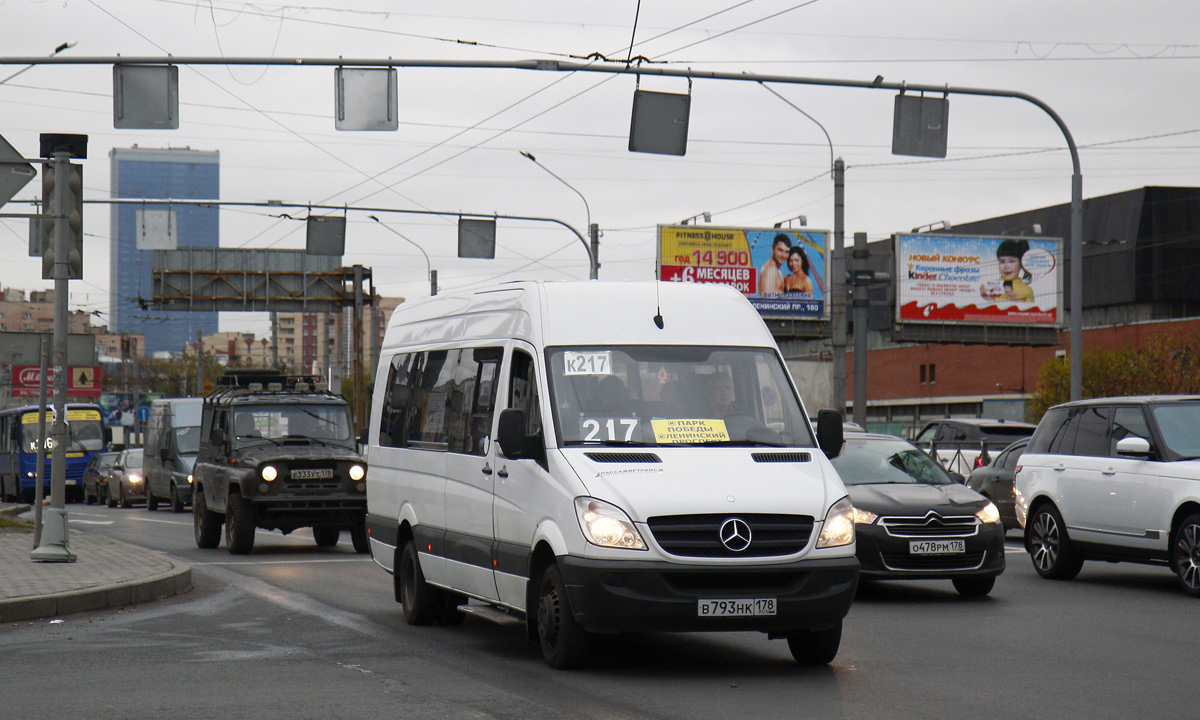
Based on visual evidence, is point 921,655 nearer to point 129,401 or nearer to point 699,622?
point 699,622

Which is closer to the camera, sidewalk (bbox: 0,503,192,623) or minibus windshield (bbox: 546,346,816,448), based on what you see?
minibus windshield (bbox: 546,346,816,448)

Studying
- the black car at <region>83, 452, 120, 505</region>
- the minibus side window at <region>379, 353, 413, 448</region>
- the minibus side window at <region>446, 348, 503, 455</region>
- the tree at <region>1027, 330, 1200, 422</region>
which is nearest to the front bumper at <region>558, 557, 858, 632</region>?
the minibus side window at <region>446, 348, 503, 455</region>

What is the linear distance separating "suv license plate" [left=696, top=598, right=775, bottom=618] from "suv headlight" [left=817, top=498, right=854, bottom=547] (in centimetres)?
48

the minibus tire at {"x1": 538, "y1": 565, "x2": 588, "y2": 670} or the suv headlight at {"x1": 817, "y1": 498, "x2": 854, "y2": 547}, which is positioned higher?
the suv headlight at {"x1": 817, "y1": 498, "x2": 854, "y2": 547}

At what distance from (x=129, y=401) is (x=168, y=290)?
5643cm

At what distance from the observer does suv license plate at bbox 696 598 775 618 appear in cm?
831

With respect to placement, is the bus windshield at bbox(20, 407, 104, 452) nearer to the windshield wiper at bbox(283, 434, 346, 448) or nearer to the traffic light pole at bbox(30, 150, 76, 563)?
the windshield wiper at bbox(283, 434, 346, 448)

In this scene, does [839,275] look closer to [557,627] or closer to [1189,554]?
[1189,554]

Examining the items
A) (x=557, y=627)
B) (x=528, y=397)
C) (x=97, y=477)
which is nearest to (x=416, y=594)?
(x=528, y=397)

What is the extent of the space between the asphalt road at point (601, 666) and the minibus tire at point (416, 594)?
0.15m

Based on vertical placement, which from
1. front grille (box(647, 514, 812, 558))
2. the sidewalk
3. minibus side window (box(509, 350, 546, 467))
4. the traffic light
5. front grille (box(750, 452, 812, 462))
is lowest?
the sidewalk

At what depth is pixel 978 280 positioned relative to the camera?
184 feet

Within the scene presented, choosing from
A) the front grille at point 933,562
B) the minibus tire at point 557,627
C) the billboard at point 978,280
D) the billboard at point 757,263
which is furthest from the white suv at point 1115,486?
the billboard at point 978,280

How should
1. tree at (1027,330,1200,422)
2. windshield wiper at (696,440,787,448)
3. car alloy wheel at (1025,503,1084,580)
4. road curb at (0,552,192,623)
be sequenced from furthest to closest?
tree at (1027,330,1200,422), car alloy wheel at (1025,503,1084,580), road curb at (0,552,192,623), windshield wiper at (696,440,787,448)
